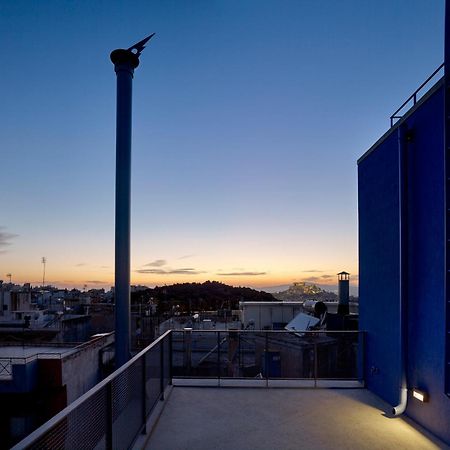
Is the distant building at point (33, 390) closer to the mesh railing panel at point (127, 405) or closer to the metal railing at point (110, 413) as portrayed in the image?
the metal railing at point (110, 413)

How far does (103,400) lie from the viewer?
100 inches

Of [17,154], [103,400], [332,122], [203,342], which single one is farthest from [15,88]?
[203,342]

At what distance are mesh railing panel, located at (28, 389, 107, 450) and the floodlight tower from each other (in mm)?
4219

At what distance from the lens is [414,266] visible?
4.67 metres

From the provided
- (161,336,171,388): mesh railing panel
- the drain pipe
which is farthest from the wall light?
(161,336,171,388): mesh railing panel

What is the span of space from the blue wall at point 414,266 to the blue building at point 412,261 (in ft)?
0.04

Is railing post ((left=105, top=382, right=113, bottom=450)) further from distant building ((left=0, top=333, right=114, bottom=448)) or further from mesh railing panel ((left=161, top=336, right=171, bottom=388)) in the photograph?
distant building ((left=0, top=333, right=114, bottom=448))

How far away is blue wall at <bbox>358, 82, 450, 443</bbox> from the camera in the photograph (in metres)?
4.12

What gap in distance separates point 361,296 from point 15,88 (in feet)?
35.5

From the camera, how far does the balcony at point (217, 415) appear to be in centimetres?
242

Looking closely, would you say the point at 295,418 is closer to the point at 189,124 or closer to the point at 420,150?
the point at 420,150

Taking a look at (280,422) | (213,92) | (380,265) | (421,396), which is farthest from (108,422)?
(213,92)

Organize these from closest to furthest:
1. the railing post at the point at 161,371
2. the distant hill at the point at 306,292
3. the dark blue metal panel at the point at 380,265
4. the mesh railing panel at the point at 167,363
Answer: the railing post at the point at 161,371
the dark blue metal panel at the point at 380,265
the mesh railing panel at the point at 167,363
the distant hill at the point at 306,292

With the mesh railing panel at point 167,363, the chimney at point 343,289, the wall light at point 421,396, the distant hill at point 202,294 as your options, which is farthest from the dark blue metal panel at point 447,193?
the distant hill at point 202,294
